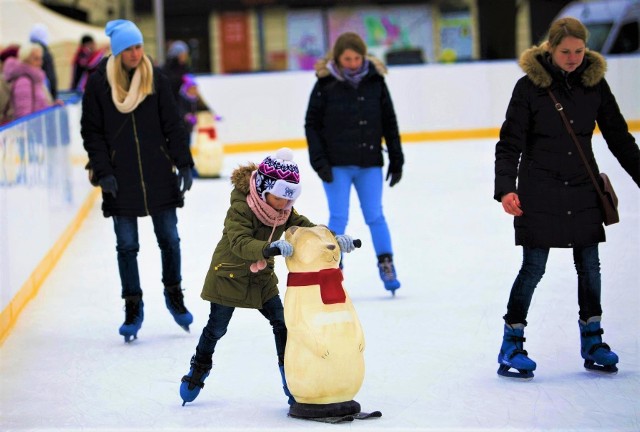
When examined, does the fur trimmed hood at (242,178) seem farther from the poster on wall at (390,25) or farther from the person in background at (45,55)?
the poster on wall at (390,25)

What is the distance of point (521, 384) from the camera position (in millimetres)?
4727

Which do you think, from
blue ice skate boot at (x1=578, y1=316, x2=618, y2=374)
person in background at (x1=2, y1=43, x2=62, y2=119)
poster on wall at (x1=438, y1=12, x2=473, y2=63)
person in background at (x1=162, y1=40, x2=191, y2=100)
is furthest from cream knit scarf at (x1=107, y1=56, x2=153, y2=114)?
poster on wall at (x1=438, y1=12, x2=473, y2=63)

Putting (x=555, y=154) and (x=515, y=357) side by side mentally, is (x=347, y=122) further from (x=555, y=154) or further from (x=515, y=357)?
(x=515, y=357)

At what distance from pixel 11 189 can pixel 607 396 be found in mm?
3436

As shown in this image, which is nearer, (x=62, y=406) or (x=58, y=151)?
(x=62, y=406)

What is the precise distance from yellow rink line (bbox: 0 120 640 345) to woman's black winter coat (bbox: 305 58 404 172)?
5.67 feet

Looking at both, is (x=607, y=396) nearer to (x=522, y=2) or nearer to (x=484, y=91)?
(x=484, y=91)

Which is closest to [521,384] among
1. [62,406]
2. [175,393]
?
[175,393]

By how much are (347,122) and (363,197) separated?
0.43 meters

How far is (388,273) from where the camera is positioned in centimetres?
683

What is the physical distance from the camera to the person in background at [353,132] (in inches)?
267

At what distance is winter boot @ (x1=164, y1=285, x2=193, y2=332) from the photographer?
5.96 m

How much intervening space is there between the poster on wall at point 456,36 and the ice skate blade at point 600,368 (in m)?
18.0

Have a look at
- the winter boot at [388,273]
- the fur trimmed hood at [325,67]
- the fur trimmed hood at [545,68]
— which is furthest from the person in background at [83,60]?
the fur trimmed hood at [545,68]
